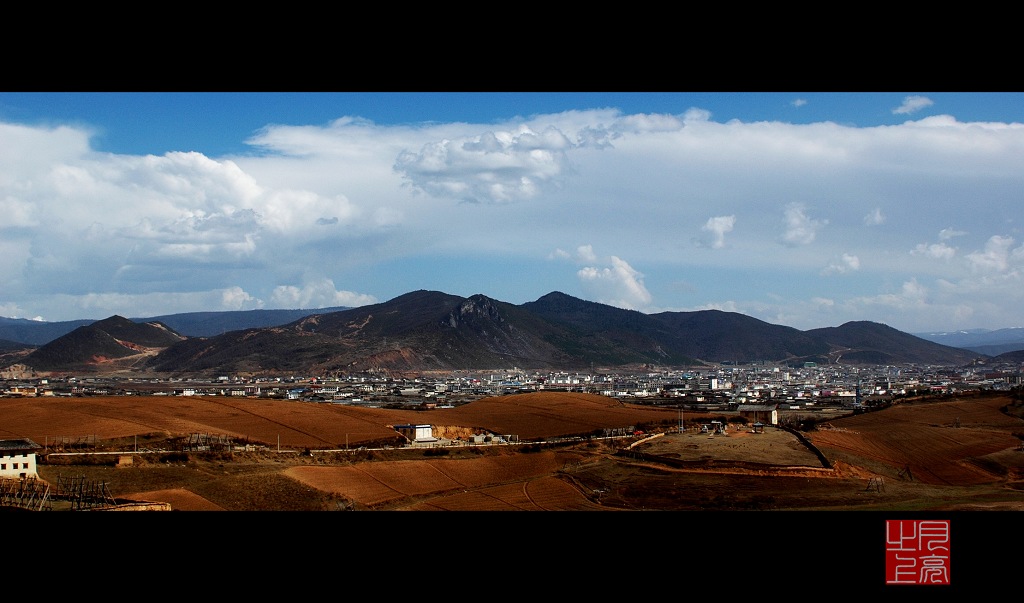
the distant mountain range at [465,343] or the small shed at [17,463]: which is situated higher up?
the distant mountain range at [465,343]

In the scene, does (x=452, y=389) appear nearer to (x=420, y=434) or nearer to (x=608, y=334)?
(x=420, y=434)

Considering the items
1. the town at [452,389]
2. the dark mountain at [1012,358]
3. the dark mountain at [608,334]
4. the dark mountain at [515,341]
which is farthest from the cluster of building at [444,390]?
the dark mountain at [608,334]

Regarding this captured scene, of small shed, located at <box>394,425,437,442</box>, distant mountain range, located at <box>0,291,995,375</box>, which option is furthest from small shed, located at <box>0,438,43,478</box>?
distant mountain range, located at <box>0,291,995,375</box>

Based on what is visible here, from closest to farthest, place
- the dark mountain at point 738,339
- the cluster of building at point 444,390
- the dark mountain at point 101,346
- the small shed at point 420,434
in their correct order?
the small shed at point 420,434
the cluster of building at point 444,390
the dark mountain at point 101,346
the dark mountain at point 738,339

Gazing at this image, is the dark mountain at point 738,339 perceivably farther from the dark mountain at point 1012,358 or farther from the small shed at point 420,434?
the small shed at point 420,434
